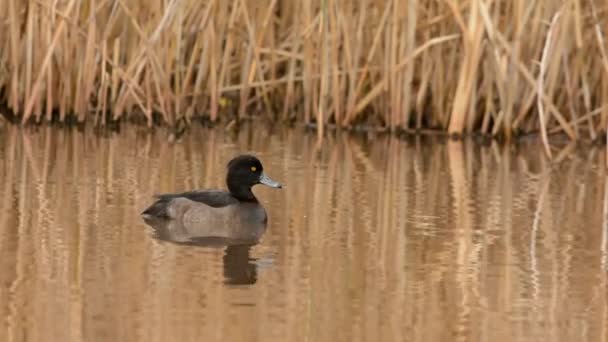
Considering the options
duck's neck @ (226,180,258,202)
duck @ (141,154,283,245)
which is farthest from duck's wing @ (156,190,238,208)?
duck's neck @ (226,180,258,202)

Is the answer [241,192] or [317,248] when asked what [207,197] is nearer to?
[241,192]

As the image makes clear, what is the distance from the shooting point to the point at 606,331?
5246mm

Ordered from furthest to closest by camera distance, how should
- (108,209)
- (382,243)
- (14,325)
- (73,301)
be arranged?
(108,209)
(382,243)
(73,301)
(14,325)

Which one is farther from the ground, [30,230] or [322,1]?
[322,1]

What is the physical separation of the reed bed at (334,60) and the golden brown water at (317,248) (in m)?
0.34

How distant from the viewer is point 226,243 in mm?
7262

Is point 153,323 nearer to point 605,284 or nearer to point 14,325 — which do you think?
point 14,325

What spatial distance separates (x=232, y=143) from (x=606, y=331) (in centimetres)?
596

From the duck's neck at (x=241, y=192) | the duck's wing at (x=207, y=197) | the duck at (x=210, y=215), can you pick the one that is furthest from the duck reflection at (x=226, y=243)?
the duck's neck at (x=241, y=192)

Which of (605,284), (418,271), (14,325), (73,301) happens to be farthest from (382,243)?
(14,325)

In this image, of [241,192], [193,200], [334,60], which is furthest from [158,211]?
[334,60]

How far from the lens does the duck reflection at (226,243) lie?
621 cm

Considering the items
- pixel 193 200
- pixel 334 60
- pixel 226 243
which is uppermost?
pixel 334 60

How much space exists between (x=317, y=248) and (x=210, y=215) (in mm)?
1103
